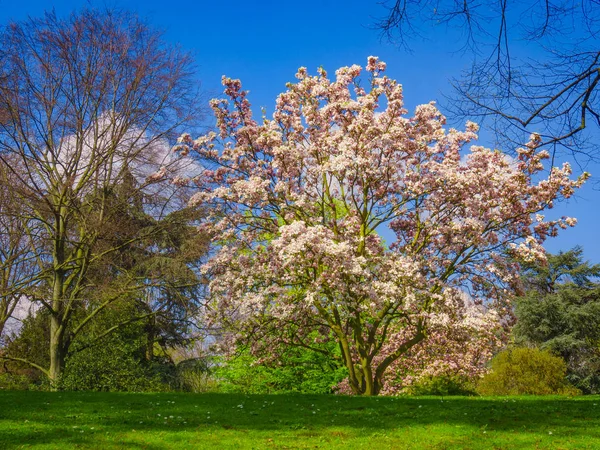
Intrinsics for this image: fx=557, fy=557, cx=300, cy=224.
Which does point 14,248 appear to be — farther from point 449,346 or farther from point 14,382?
point 449,346

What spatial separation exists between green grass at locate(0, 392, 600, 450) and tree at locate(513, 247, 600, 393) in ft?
60.5

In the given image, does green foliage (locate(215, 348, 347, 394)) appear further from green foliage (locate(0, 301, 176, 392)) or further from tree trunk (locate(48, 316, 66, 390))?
tree trunk (locate(48, 316, 66, 390))

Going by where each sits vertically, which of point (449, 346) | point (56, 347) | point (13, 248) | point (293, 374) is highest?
point (13, 248)

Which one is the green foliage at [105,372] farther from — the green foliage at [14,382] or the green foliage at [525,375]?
the green foliage at [525,375]

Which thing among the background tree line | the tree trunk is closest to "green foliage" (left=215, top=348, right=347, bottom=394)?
the background tree line

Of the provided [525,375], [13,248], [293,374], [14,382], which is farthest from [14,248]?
[525,375]

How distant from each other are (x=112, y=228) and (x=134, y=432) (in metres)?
11.6

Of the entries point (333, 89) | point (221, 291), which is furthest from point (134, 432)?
point (333, 89)

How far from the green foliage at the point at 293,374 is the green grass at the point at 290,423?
8.55 m

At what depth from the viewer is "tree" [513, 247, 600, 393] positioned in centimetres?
2962

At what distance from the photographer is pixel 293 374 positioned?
74.7 ft

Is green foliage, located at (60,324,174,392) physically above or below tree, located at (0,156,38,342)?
below

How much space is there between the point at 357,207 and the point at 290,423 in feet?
26.0

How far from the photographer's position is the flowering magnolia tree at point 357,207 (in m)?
15.7
